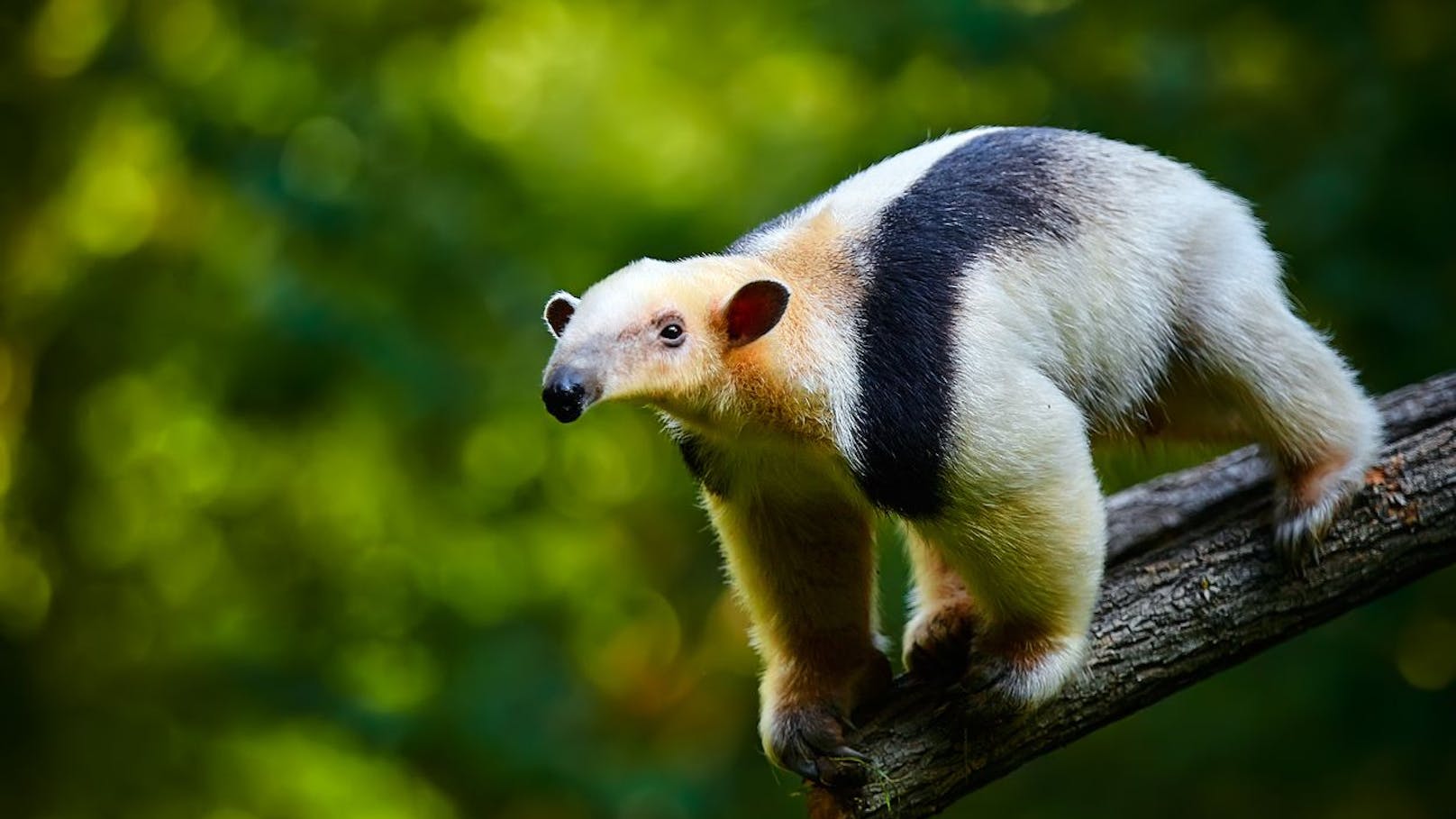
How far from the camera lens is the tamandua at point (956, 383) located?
421 centimetres

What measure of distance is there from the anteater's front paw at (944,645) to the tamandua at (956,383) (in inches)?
0.5

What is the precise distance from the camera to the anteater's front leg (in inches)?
193

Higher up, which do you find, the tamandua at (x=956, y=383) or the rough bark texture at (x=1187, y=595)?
the tamandua at (x=956, y=383)

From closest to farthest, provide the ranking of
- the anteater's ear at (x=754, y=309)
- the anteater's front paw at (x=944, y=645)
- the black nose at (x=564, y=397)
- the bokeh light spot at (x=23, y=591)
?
the black nose at (x=564, y=397) < the anteater's ear at (x=754, y=309) < the anteater's front paw at (x=944, y=645) < the bokeh light spot at (x=23, y=591)

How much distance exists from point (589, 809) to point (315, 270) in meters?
3.52

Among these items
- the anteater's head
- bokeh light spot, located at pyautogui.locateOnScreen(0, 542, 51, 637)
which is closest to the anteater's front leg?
the anteater's head

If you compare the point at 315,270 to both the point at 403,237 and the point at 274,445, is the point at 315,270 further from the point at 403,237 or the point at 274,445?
the point at 274,445

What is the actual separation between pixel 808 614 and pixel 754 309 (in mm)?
1434

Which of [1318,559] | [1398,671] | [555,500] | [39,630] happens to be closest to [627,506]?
[555,500]

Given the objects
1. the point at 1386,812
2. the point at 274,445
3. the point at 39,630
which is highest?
the point at 274,445

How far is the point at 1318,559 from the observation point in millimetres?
5320

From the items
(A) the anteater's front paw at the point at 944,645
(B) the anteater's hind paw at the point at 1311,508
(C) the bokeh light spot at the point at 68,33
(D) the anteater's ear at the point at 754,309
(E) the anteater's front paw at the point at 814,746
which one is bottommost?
(E) the anteater's front paw at the point at 814,746

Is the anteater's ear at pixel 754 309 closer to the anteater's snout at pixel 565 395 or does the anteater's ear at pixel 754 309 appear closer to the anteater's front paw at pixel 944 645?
the anteater's snout at pixel 565 395

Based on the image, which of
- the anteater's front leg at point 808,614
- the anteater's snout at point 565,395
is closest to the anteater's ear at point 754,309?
the anteater's snout at point 565,395
